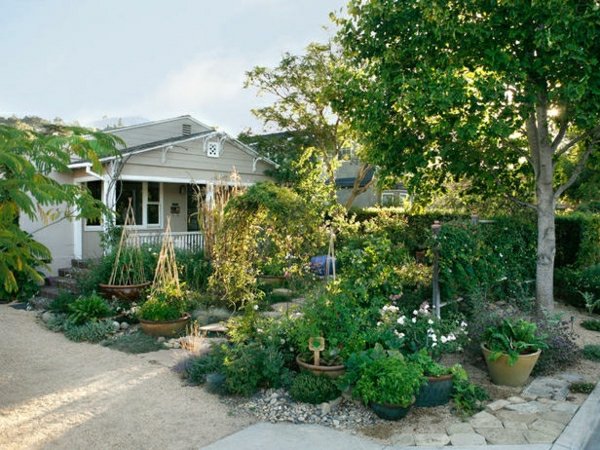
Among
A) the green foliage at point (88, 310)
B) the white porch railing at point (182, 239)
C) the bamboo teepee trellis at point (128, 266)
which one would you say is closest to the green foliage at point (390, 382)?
the green foliage at point (88, 310)

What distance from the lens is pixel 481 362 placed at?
6.30m

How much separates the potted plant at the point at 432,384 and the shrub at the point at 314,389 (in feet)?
2.85

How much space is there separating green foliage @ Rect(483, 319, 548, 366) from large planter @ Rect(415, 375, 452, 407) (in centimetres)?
91

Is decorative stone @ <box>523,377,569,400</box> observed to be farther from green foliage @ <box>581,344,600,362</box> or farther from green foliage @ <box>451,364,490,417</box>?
green foliage @ <box>581,344,600,362</box>

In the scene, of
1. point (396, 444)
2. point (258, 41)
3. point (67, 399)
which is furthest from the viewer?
point (258, 41)

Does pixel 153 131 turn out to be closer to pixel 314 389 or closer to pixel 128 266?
pixel 128 266

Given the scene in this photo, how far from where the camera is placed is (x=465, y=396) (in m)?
4.95

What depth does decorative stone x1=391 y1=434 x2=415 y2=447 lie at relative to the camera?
413cm

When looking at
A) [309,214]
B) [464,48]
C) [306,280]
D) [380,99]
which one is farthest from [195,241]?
[464,48]

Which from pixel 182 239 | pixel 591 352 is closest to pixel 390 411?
pixel 591 352

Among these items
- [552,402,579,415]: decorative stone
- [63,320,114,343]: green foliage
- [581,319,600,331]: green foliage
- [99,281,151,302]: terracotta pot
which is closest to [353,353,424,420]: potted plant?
[552,402,579,415]: decorative stone

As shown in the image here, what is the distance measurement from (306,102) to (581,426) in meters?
14.5

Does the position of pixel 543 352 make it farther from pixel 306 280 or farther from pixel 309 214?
pixel 306 280

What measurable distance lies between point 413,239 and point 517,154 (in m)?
3.70
